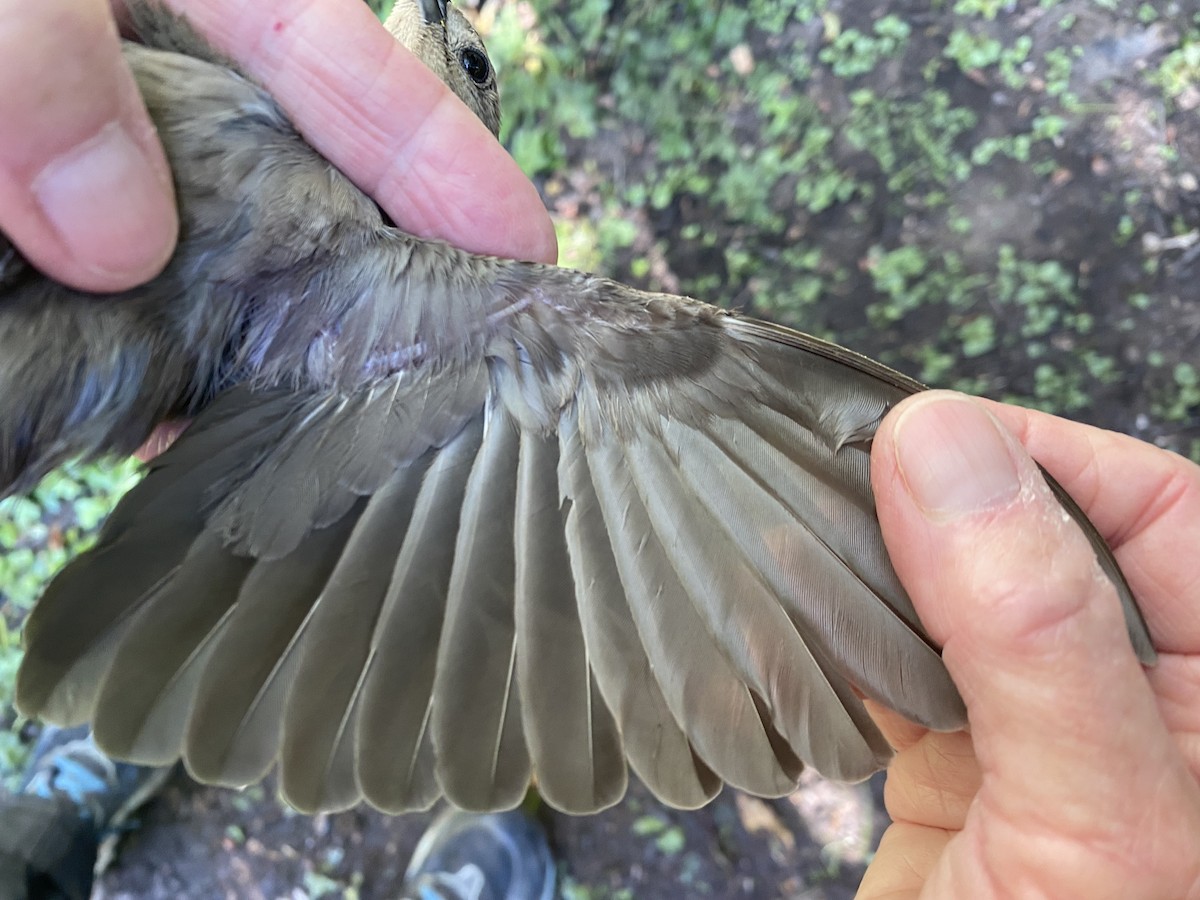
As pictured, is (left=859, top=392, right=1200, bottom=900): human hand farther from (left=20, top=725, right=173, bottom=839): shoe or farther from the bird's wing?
(left=20, top=725, right=173, bottom=839): shoe

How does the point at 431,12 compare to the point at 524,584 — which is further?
the point at 431,12

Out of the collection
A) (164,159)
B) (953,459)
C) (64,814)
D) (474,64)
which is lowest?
(64,814)

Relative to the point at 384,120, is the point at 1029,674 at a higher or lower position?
lower

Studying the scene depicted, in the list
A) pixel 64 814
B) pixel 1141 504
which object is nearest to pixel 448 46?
pixel 1141 504

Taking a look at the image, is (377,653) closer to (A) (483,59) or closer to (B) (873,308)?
(A) (483,59)

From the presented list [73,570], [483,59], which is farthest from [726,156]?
[73,570]

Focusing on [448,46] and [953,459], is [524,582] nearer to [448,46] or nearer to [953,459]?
[953,459]

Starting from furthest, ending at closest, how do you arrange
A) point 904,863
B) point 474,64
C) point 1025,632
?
point 474,64 → point 904,863 → point 1025,632

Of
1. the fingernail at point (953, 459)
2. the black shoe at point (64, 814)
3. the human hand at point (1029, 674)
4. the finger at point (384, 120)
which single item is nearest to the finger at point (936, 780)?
the human hand at point (1029, 674)
